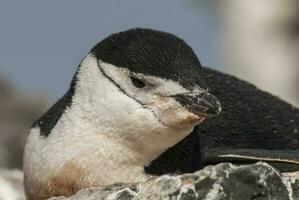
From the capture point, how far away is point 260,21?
20906mm

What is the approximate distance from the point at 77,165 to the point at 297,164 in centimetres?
124

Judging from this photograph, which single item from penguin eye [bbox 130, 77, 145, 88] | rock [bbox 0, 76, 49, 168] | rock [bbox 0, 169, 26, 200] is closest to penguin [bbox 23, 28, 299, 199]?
penguin eye [bbox 130, 77, 145, 88]

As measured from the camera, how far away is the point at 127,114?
7.26 metres

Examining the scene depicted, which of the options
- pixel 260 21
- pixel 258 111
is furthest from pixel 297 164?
pixel 260 21

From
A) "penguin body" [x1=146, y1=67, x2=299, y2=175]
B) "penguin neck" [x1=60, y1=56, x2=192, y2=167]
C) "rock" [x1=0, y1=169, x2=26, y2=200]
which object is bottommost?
"rock" [x1=0, y1=169, x2=26, y2=200]

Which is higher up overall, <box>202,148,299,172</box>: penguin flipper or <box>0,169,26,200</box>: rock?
<box>202,148,299,172</box>: penguin flipper

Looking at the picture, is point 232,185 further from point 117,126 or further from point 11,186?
point 11,186

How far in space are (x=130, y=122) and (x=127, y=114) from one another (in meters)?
0.05

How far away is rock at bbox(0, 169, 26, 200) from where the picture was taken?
30.7 ft

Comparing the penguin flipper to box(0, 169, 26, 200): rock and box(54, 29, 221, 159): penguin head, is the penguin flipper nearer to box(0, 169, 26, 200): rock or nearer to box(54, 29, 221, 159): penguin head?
box(54, 29, 221, 159): penguin head

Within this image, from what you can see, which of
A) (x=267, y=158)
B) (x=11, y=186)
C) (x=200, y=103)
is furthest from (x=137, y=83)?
(x=11, y=186)

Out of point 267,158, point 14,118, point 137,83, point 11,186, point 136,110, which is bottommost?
point 14,118

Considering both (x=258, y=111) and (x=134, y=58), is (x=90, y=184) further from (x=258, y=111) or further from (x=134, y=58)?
(x=258, y=111)

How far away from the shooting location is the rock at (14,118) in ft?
38.0
